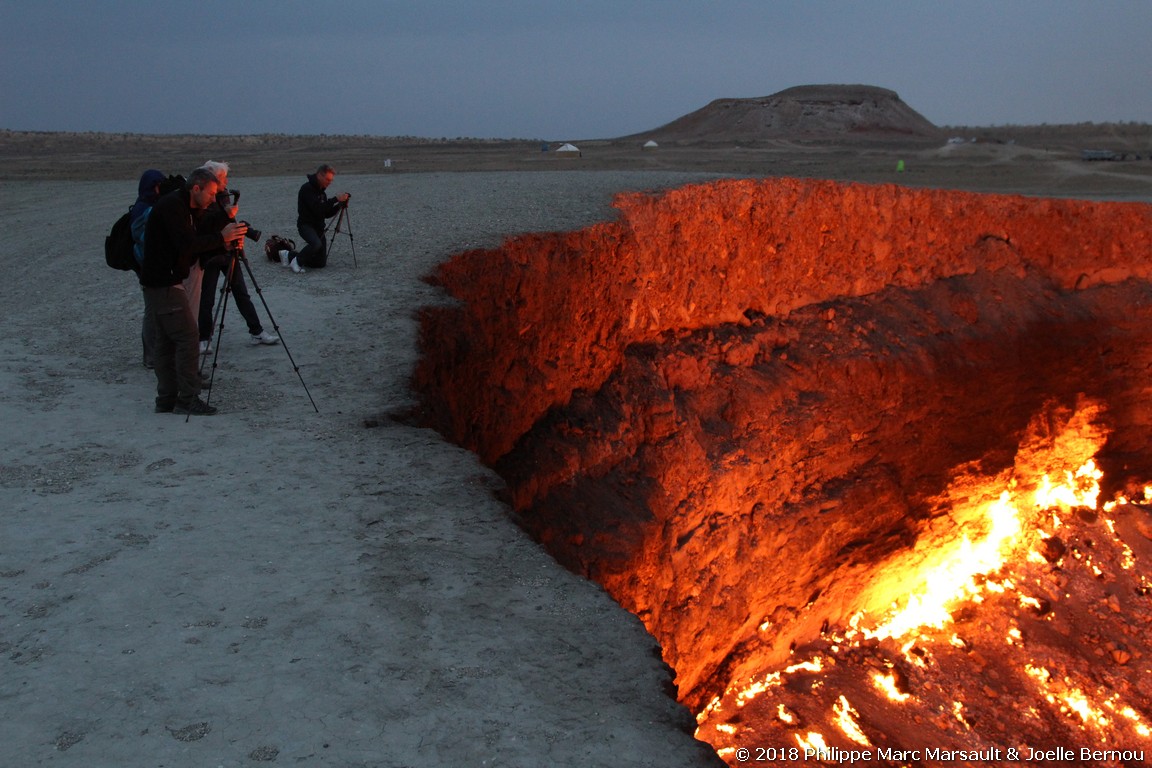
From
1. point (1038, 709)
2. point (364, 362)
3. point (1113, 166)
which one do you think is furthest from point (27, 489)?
point (1113, 166)

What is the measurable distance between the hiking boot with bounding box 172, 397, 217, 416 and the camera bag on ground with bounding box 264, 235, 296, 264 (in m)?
4.91

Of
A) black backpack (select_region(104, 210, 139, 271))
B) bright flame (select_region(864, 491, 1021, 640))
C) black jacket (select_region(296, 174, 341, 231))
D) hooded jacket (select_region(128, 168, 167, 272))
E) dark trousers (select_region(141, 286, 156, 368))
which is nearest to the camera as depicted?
hooded jacket (select_region(128, 168, 167, 272))

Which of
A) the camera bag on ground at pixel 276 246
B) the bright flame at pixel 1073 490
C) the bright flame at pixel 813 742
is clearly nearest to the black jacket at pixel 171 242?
the camera bag on ground at pixel 276 246

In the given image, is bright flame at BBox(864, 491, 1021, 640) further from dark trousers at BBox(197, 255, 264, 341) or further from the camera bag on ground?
the camera bag on ground

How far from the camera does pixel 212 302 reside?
7957 millimetres

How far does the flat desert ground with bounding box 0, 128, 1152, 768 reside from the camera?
3.38 metres

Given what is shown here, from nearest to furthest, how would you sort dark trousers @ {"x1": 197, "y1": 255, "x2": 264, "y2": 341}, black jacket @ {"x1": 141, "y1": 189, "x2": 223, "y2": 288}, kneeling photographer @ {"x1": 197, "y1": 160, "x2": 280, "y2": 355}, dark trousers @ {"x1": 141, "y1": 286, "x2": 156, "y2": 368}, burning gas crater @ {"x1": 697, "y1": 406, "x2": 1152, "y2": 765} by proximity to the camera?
1. black jacket @ {"x1": 141, "y1": 189, "x2": 223, "y2": 288}
2. dark trousers @ {"x1": 141, "y1": 286, "x2": 156, "y2": 368}
3. kneeling photographer @ {"x1": 197, "y1": 160, "x2": 280, "y2": 355}
4. dark trousers @ {"x1": 197, "y1": 255, "x2": 264, "y2": 341}
5. burning gas crater @ {"x1": 697, "y1": 406, "x2": 1152, "y2": 765}

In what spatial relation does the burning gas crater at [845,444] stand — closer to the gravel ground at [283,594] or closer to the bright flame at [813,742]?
the bright flame at [813,742]

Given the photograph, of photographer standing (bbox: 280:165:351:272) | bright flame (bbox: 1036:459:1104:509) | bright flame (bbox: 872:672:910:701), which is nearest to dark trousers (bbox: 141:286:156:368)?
photographer standing (bbox: 280:165:351:272)

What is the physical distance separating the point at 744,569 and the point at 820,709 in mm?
2032

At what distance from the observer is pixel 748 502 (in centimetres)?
1223

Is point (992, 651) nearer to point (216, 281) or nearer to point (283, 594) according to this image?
point (283, 594)

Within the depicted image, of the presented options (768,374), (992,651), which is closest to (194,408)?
(768,374)

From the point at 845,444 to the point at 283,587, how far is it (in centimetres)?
1079
